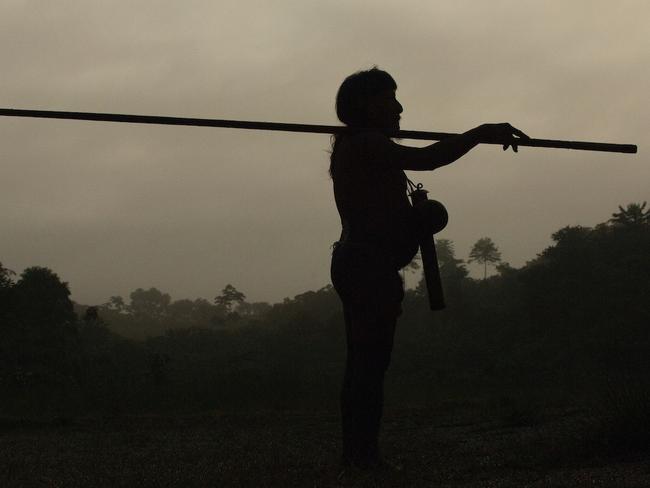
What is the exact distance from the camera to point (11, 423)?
8469 millimetres

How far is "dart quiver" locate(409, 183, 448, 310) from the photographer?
154 inches

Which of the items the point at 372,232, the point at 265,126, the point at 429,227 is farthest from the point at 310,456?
the point at 265,126

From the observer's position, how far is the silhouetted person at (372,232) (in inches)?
150

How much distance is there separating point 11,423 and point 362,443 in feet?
20.7

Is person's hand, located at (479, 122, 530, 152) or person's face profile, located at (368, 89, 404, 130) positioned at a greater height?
person's face profile, located at (368, 89, 404, 130)

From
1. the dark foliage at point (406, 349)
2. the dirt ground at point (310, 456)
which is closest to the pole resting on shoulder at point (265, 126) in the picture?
the dirt ground at point (310, 456)

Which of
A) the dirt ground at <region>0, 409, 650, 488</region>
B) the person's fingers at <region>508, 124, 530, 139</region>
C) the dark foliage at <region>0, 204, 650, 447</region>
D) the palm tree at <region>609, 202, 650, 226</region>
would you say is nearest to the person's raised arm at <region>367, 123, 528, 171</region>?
the person's fingers at <region>508, 124, 530, 139</region>

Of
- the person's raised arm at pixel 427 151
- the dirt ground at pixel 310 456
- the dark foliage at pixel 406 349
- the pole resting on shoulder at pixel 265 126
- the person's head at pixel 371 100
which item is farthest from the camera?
the dark foliage at pixel 406 349

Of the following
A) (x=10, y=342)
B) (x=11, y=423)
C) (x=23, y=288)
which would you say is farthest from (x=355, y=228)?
(x=23, y=288)

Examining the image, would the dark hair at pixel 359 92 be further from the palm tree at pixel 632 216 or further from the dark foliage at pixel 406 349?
the palm tree at pixel 632 216

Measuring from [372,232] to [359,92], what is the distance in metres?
0.86

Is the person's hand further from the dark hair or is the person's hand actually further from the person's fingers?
the dark hair

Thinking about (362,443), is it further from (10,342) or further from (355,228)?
(10,342)

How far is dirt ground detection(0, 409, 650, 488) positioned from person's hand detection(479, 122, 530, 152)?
1850 millimetres
